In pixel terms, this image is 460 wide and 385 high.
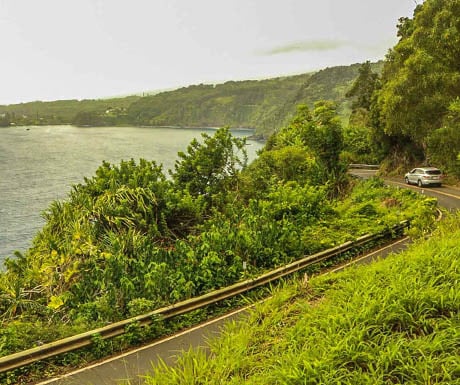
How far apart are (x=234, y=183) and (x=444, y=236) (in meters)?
10.3

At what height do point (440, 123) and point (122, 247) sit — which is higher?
point (440, 123)

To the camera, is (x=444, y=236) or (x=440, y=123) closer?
(x=444, y=236)

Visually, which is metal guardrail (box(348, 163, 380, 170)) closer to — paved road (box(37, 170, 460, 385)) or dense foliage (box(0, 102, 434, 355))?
dense foliage (box(0, 102, 434, 355))

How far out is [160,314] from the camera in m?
7.96

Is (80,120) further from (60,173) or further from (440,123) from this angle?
(440,123)

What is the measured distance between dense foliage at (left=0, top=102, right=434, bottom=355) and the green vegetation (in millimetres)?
2510

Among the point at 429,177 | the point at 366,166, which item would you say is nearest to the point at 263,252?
the point at 429,177

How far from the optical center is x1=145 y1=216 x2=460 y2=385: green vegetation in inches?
190

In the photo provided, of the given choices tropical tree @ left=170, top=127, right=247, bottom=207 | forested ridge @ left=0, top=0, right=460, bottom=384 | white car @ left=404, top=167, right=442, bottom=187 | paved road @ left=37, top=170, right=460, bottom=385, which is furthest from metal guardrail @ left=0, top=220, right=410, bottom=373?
white car @ left=404, top=167, right=442, bottom=187

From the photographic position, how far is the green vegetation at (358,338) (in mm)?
4820

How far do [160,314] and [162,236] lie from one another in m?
6.38

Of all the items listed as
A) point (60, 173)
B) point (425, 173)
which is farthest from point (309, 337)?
point (60, 173)

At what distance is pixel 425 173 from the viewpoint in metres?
28.2

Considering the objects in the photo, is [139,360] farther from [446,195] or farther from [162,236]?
[446,195]
